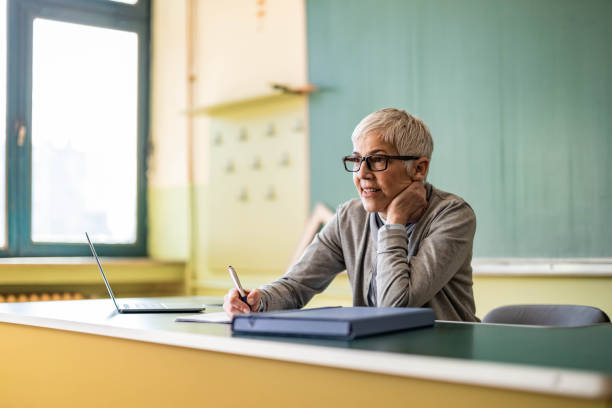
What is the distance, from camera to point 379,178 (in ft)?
6.45

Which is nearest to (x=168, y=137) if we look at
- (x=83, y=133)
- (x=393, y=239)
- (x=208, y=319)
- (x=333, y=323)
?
(x=83, y=133)

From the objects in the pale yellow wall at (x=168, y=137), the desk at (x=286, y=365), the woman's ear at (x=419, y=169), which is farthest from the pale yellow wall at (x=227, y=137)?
the desk at (x=286, y=365)

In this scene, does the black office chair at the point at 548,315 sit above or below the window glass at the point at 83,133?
below

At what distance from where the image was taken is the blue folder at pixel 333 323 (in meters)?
1.16

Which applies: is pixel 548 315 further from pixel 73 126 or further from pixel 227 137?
pixel 73 126

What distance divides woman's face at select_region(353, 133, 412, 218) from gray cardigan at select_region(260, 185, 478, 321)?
0.28ft

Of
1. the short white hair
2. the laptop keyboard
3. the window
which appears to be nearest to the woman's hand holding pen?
the laptop keyboard

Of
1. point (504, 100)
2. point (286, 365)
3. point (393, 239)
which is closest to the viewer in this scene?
point (286, 365)

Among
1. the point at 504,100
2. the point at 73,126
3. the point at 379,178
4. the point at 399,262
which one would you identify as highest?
the point at 73,126

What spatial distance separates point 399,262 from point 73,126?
3.72 m

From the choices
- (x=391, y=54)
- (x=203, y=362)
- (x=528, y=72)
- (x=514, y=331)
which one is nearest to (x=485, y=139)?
(x=528, y=72)

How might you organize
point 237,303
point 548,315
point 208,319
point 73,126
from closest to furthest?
point 208,319, point 237,303, point 548,315, point 73,126

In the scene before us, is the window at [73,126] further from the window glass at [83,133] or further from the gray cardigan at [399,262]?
the gray cardigan at [399,262]

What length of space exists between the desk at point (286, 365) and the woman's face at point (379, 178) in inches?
23.4
